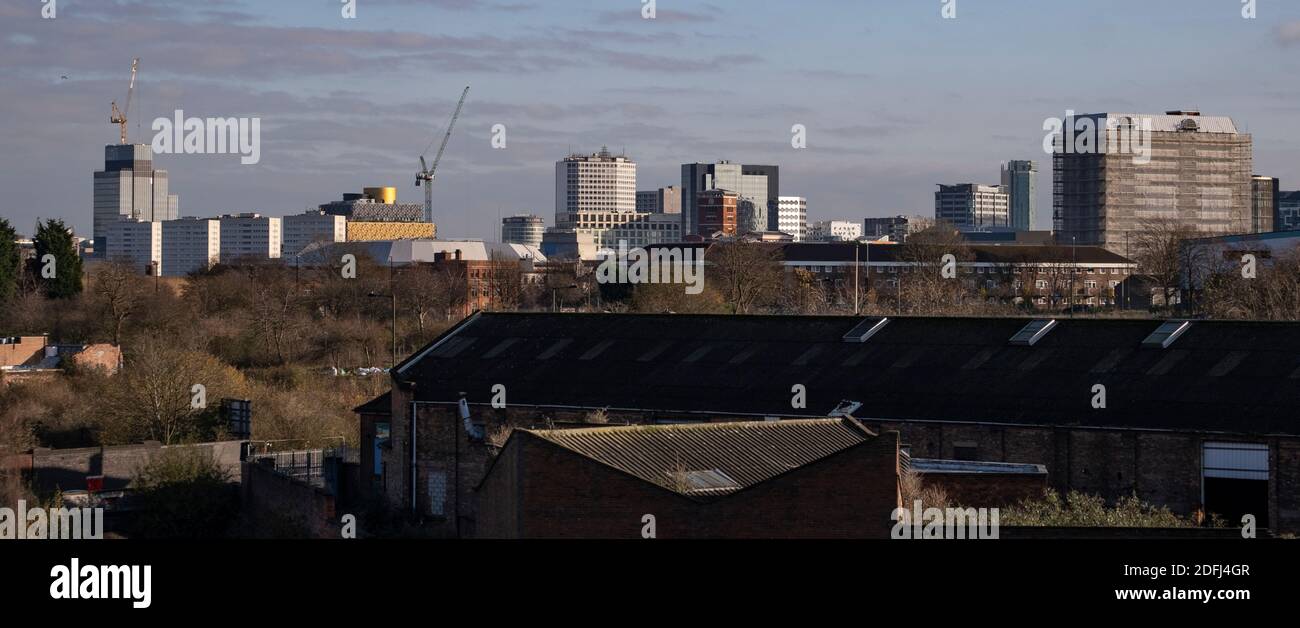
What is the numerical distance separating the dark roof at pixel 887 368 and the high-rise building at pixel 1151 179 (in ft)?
408

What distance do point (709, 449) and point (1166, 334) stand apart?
17.7 metres

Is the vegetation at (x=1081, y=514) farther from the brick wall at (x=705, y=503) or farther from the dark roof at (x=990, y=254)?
the dark roof at (x=990, y=254)

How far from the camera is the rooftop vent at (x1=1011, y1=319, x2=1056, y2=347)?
3875cm

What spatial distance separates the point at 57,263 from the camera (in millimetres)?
88562

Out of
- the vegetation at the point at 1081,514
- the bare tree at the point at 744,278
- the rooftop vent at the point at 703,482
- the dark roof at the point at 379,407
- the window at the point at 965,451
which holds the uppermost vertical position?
the bare tree at the point at 744,278

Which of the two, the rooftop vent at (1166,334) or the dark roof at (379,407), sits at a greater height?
the rooftop vent at (1166,334)

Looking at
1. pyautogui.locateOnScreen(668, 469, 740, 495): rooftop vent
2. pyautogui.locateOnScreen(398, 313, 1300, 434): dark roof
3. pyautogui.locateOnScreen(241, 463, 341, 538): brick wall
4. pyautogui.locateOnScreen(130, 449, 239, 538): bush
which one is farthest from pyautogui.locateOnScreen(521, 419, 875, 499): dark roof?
pyautogui.locateOnScreen(130, 449, 239, 538): bush

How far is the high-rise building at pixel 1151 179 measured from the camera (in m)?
162

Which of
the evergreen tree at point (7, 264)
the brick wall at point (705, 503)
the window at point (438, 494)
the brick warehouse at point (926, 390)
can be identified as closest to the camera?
the brick wall at point (705, 503)

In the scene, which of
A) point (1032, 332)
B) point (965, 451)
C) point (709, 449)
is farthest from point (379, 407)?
point (709, 449)

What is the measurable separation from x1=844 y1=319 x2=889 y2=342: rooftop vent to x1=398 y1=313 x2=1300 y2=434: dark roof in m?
0.22

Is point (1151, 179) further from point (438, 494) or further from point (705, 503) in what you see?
point (705, 503)

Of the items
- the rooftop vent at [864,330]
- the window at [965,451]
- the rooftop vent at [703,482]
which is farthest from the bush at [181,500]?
the rooftop vent at [703,482]

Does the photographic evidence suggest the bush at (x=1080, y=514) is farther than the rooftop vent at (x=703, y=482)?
Yes
